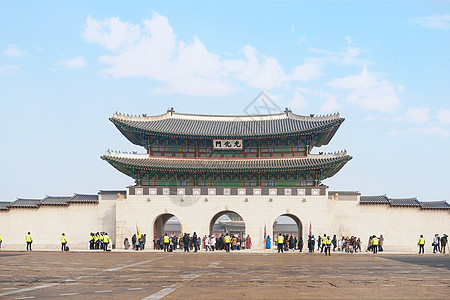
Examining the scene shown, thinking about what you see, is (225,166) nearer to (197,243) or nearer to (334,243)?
(197,243)

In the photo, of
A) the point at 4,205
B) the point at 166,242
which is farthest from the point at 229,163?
the point at 4,205

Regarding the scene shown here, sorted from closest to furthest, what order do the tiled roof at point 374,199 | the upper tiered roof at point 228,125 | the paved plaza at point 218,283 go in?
the paved plaza at point 218,283
the tiled roof at point 374,199
the upper tiered roof at point 228,125

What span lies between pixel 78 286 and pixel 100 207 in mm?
27619

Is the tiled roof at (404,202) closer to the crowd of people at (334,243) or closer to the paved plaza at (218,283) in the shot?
the crowd of people at (334,243)

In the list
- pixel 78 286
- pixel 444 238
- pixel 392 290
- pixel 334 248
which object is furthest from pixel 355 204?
pixel 78 286

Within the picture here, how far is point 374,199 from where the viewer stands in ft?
139

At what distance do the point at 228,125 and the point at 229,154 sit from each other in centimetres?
383

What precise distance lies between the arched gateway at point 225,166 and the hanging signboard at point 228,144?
0.29 ft

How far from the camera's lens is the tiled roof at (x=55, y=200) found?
139ft

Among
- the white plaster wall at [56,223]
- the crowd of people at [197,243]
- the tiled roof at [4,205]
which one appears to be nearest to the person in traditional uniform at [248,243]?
the crowd of people at [197,243]

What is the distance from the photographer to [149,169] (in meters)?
41.3

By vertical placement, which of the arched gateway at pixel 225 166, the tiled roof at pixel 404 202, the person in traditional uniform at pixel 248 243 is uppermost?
the arched gateway at pixel 225 166

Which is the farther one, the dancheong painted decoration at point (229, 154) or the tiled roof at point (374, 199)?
the dancheong painted decoration at point (229, 154)

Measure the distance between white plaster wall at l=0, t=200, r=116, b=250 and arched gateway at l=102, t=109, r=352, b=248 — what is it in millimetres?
3632
